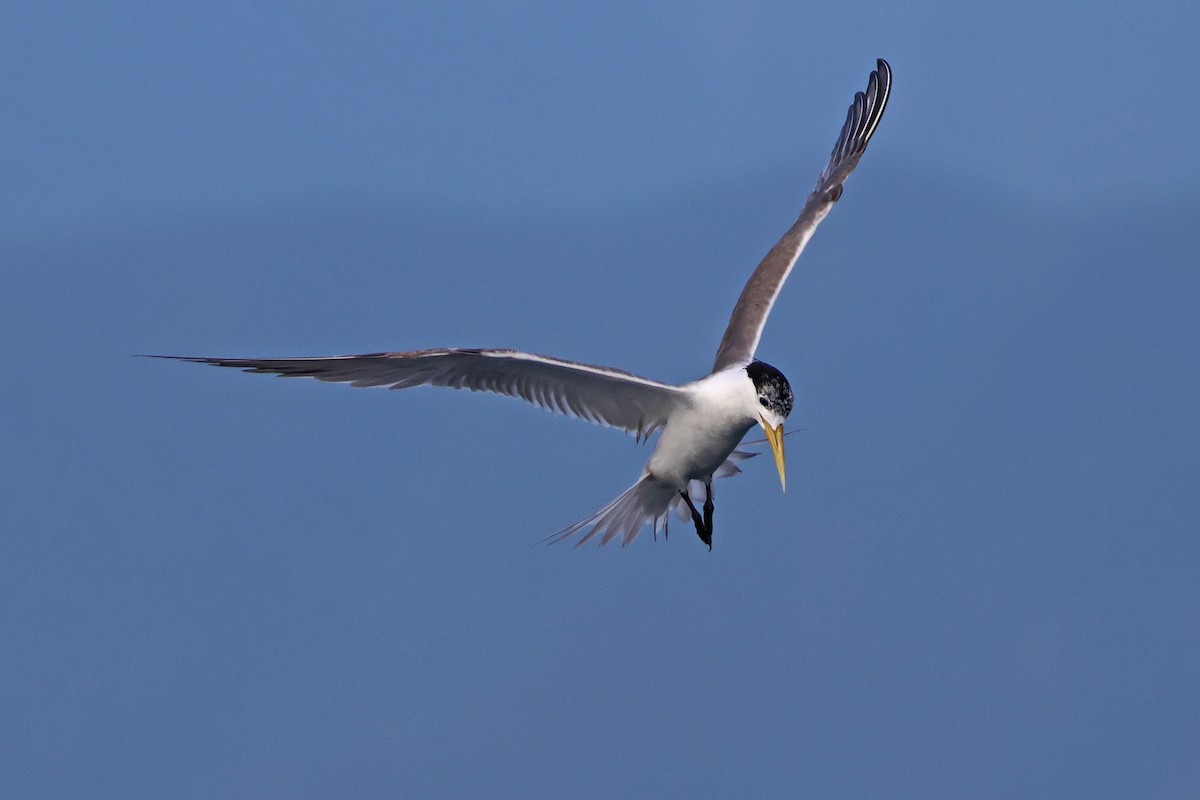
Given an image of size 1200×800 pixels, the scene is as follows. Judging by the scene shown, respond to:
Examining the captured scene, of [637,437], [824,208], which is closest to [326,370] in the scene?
[637,437]

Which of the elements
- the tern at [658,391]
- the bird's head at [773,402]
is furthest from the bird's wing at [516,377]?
the bird's head at [773,402]

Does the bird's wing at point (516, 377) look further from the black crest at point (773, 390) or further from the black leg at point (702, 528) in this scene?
the black leg at point (702, 528)

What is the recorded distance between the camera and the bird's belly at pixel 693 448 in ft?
20.0

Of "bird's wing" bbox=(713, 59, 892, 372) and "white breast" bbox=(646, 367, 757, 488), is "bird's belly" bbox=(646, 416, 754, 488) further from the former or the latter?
"bird's wing" bbox=(713, 59, 892, 372)

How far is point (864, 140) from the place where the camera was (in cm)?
814

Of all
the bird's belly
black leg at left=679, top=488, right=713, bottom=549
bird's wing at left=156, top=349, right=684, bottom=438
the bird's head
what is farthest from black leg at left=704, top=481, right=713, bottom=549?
the bird's head

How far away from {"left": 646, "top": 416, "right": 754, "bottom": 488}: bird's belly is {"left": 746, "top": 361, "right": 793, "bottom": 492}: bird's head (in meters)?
0.18

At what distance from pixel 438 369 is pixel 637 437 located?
1.04 meters

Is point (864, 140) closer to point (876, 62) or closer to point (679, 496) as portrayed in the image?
point (876, 62)

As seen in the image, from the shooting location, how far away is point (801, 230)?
24.4ft

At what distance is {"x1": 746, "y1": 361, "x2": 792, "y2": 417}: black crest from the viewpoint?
18.8 feet

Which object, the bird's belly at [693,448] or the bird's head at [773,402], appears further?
the bird's belly at [693,448]

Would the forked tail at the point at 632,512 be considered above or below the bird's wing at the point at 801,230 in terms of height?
below

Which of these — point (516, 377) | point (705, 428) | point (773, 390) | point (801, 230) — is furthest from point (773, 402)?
point (801, 230)
